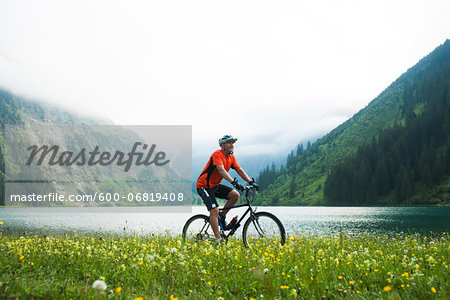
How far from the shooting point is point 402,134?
169m

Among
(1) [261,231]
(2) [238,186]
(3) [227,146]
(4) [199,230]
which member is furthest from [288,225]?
(2) [238,186]

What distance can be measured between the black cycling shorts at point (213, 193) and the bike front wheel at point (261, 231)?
1.22 metres

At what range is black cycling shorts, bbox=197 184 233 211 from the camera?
977 cm

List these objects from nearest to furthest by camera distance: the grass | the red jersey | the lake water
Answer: the grass, the red jersey, the lake water

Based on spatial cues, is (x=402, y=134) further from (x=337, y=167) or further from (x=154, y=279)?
(x=154, y=279)

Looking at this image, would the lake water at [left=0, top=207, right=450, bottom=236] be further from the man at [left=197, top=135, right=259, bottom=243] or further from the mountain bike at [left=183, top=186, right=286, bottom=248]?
the man at [left=197, top=135, right=259, bottom=243]

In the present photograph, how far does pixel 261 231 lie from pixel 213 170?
247cm

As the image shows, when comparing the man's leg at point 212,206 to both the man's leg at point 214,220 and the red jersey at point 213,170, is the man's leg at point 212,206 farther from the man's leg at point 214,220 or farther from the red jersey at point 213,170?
the red jersey at point 213,170

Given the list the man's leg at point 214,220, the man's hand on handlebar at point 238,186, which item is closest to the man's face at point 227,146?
the man's hand on handlebar at point 238,186

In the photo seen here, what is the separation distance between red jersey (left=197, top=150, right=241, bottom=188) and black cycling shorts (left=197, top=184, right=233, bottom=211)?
0.14m

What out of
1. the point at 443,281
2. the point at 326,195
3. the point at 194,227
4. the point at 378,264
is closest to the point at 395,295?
the point at 443,281

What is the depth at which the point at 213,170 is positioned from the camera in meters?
9.59

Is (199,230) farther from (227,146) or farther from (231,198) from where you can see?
(227,146)

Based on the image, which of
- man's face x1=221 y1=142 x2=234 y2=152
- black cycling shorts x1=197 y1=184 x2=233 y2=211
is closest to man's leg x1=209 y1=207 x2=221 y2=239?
black cycling shorts x1=197 y1=184 x2=233 y2=211
